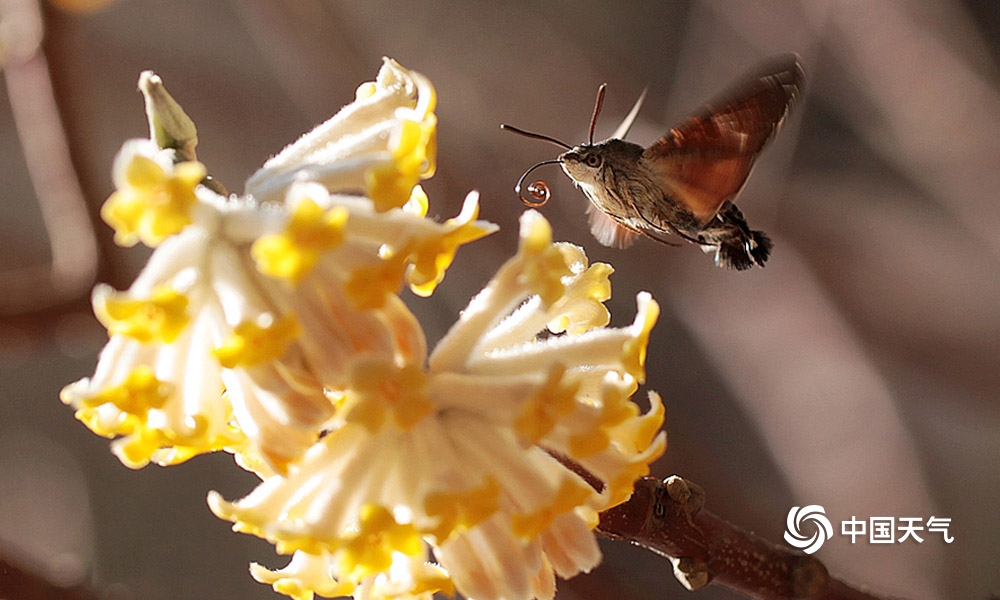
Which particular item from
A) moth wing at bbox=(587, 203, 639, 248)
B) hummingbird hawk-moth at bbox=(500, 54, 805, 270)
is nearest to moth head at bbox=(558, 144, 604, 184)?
hummingbird hawk-moth at bbox=(500, 54, 805, 270)

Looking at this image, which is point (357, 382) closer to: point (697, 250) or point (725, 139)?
point (725, 139)

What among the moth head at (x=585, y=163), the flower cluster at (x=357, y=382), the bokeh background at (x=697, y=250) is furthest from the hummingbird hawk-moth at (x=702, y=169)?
the bokeh background at (x=697, y=250)

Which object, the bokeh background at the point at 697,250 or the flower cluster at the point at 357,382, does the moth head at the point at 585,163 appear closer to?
the flower cluster at the point at 357,382

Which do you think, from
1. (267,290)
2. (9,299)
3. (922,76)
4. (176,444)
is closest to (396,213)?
(267,290)

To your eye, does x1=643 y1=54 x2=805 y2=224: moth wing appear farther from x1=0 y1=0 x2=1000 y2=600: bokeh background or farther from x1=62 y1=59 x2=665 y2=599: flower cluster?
x1=0 y1=0 x2=1000 y2=600: bokeh background

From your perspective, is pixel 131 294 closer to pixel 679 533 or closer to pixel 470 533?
Answer: pixel 470 533

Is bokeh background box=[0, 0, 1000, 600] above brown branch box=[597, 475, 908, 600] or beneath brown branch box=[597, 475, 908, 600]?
beneath
